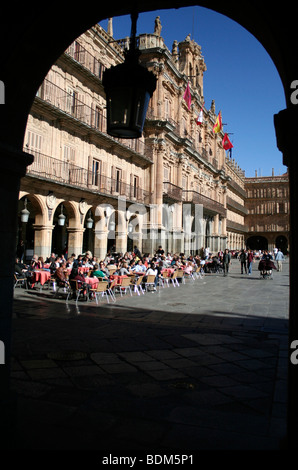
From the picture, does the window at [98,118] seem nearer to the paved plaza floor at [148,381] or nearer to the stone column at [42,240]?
the stone column at [42,240]

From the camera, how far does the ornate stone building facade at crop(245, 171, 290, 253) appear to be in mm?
66062

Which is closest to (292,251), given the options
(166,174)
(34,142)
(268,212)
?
(34,142)

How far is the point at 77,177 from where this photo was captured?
62.1 feet

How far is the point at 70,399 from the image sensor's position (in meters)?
3.66

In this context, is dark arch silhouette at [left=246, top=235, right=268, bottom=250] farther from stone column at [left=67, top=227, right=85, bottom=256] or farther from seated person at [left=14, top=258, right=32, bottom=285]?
seated person at [left=14, top=258, right=32, bottom=285]

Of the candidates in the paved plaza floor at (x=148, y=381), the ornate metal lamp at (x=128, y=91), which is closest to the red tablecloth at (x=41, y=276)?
the paved plaza floor at (x=148, y=381)

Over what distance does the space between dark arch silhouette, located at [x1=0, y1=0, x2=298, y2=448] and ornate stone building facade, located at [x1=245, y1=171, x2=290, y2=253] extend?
216 ft

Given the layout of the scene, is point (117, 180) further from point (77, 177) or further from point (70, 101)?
point (70, 101)

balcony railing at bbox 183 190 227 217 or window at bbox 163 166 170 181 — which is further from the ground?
window at bbox 163 166 170 181

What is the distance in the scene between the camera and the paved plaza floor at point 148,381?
2.87 m

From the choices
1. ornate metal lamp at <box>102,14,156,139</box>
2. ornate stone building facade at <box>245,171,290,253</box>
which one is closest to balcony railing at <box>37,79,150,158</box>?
ornate metal lamp at <box>102,14,156,139</box>

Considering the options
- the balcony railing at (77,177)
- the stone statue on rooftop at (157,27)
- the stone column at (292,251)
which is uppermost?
the stone statue on rooftop at (157,27)

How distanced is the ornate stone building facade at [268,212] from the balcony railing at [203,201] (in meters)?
25.5
